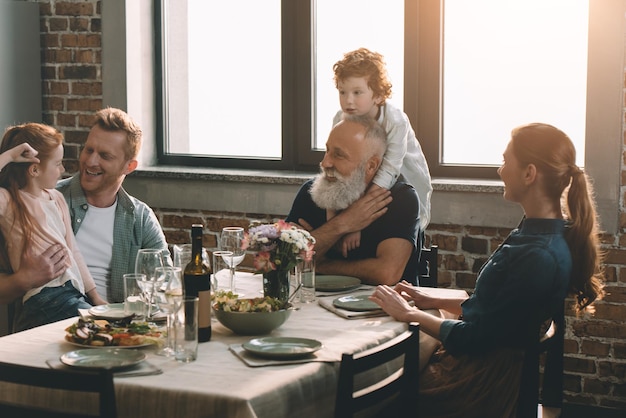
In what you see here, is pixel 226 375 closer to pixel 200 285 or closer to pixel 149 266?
pixel 200 285

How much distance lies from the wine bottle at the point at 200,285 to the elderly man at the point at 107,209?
120 cm

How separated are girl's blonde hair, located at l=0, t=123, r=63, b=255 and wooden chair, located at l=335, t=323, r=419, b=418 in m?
1.42

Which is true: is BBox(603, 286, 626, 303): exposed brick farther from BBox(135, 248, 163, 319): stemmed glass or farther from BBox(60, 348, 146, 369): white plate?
BBox(60, 348, 146, 369): white plate

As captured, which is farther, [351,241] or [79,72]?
[79,72]

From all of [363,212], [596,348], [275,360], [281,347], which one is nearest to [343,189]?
[363,212]

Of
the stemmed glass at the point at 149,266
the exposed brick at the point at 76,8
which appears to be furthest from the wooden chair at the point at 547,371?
the exposed brick at the point at 76,8

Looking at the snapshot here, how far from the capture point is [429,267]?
3.72 metres

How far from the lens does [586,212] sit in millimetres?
2719

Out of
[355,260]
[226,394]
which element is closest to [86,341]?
Result: [226,394]

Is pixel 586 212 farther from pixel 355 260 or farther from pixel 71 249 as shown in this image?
pixel 71 249

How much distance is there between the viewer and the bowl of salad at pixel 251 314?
2.58 metres

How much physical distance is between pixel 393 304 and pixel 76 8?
3.30m

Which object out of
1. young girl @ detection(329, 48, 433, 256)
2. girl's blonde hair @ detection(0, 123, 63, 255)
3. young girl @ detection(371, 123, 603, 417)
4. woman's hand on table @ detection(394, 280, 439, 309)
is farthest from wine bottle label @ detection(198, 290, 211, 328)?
young girl @ detection(329, 48, 433, 256)

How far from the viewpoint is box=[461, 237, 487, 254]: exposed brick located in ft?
14.8
